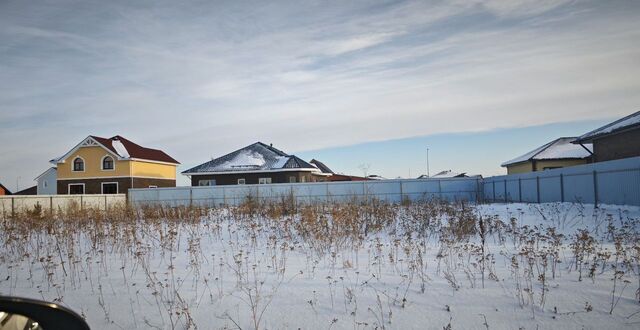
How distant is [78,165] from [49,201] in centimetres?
1445

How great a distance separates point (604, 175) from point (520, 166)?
770 inches

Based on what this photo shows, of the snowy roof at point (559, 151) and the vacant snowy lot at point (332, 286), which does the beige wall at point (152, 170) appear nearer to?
the vacant snowy lot at point (332, 286)

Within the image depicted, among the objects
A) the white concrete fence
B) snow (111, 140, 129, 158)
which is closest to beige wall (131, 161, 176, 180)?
snow (111, 140, 129, 158)

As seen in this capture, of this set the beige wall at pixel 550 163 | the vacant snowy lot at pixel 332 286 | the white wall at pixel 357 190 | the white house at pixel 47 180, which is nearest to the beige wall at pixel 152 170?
the white wall at pixel 357 190

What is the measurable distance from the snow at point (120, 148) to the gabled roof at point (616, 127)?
1357 inches

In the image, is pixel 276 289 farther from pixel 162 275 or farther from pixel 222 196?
pixel 222 196

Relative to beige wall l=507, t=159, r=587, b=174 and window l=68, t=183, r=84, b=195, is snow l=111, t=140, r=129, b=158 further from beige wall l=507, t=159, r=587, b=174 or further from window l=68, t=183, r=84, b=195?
beige wall l=507, t=159, r=587, b=174

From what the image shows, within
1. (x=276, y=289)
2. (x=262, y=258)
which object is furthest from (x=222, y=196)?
(x=276, y=289)

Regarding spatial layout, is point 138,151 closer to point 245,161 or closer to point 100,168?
point 100,168

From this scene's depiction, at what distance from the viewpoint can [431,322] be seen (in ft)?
13.5

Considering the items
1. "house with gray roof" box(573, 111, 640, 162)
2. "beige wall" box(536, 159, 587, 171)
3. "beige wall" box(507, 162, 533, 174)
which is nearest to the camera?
"house with gray roof" box(573, 111, 640, 162)

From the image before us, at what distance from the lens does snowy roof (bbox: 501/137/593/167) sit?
29.2 meters

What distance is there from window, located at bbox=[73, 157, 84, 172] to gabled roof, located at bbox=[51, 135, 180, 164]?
0.82m

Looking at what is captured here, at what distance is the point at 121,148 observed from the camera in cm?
3622
